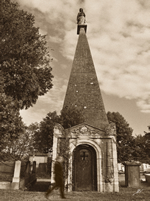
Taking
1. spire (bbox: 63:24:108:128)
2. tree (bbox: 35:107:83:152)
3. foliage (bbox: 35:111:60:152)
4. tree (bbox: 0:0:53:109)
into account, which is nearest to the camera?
tree (bbox: 0:0:53:109)

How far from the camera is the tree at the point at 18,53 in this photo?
11.6 metres

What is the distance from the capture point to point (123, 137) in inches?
1156

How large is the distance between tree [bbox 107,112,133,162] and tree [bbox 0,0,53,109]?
759 inches

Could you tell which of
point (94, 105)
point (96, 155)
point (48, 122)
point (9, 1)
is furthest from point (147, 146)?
point (9, 1)

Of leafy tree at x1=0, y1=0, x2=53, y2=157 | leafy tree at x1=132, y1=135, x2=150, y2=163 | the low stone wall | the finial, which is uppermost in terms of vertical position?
the finial

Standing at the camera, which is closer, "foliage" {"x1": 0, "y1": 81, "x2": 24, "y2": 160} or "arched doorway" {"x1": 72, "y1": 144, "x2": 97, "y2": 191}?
"foliage" {"x1": 0, "y1": 81, "x2": 24, "y2": 160}

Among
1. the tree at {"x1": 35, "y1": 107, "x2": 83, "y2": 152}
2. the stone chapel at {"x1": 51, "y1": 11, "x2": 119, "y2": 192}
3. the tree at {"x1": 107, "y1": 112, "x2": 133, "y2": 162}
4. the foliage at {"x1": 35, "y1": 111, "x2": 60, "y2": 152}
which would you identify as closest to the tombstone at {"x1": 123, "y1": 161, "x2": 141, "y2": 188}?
the stone chapel at {"x1": 51, "y1": 11, "x2": 119, "y2": 192}

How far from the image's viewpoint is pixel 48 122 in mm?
21203

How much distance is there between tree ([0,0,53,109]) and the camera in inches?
458

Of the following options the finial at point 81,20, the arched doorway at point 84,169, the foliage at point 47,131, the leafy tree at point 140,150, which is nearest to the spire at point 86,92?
the foliage at point 47,131

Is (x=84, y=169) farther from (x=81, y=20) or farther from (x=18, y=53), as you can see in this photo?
(x=81, y=20)

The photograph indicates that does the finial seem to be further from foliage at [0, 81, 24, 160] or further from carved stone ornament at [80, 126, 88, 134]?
foliage at [0, 81, 24, 160]

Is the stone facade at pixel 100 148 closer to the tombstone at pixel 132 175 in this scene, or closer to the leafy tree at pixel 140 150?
the tombstone at pixel 132 175

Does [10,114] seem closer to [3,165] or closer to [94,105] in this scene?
[3,165]
